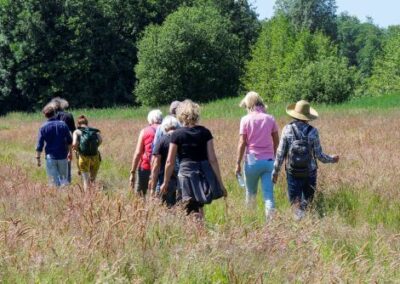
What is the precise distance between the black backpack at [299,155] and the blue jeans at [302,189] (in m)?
0.08

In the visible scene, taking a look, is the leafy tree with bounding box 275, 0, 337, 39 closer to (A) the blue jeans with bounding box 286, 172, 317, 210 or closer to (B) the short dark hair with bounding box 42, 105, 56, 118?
(B) the short dark hair with bounding box 42, 105, 56, 118

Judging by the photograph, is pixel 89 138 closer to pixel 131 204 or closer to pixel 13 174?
pixel 13 174

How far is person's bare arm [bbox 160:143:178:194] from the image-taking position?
729 centimetres

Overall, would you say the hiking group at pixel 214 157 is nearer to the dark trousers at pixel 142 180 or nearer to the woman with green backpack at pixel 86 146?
the dark trousers at pixel 142 180

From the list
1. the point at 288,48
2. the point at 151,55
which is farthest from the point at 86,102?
the point at 288,48

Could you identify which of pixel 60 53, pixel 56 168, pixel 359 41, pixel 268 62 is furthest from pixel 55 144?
pixel 359 41

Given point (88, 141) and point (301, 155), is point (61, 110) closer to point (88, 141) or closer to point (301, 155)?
point (88, 141)

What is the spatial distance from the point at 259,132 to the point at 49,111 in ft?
13.7

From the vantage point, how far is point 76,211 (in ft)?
18.1

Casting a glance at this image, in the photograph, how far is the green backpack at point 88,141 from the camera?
38.1 feet

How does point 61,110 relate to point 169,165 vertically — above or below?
above

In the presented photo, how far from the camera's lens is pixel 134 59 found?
62.6 metres

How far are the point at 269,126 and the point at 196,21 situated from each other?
4876 cm

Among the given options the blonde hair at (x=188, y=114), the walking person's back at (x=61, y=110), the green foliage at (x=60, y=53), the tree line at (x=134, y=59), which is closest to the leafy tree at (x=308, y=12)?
the tree line at (x=134, y=59)
